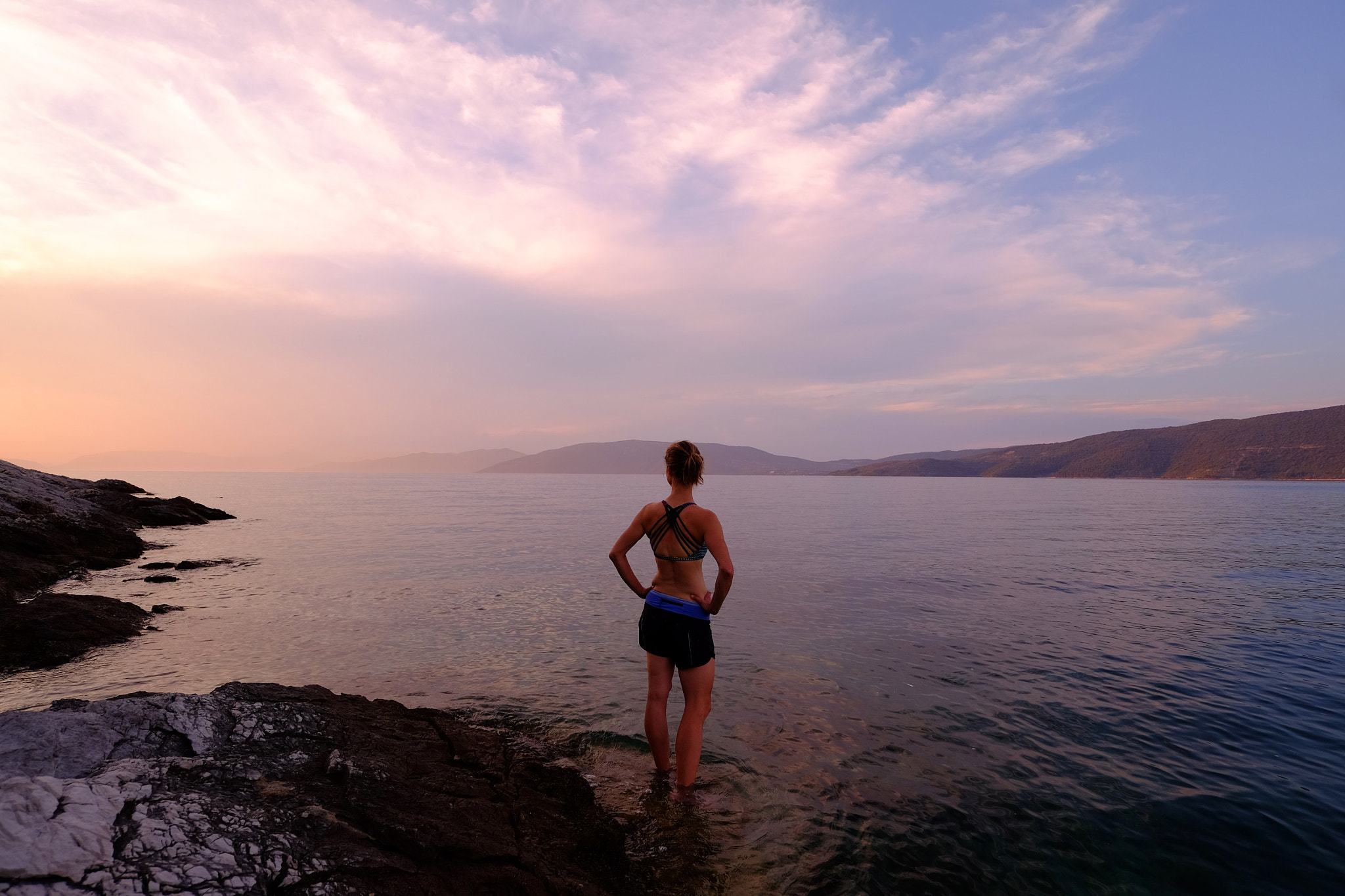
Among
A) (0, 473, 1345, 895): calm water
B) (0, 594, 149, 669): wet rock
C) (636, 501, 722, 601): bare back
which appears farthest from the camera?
(0, 594, 149, 669): wet rock

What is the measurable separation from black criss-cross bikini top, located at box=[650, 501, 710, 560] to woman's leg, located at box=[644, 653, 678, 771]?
1095 millimetres

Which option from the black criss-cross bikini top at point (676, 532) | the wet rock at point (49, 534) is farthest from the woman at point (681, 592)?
the wet rock at point (49, 534)

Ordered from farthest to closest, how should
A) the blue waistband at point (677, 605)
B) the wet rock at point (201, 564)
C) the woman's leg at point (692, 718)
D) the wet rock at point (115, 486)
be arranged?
1. the wet rock at point (115, 486)
2. the wet rock at point (201, 564)
3. the woman's leg at point (692, 718)
4. the blue waistband at point (677, 605)

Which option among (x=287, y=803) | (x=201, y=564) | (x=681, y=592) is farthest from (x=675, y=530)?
(x=201, y=564)

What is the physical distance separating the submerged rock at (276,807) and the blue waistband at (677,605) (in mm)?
2097

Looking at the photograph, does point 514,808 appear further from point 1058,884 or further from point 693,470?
point 1058,884

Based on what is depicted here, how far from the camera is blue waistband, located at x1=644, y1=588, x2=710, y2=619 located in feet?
20.0

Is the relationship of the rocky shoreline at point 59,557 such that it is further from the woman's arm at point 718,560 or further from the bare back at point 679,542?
the woman's arm at point 718,560

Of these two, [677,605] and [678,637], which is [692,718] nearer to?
[678,637]

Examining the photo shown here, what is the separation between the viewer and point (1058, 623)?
14.6 metres

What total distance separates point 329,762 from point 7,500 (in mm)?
27691

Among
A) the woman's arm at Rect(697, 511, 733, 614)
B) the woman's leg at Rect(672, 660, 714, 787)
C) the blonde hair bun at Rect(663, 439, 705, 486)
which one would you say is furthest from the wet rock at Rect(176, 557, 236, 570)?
the woman's arm at Rect(697, 511, 733, 614)

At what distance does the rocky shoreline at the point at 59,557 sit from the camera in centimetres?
1126

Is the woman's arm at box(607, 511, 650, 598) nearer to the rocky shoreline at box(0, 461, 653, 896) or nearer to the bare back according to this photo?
the bare back
